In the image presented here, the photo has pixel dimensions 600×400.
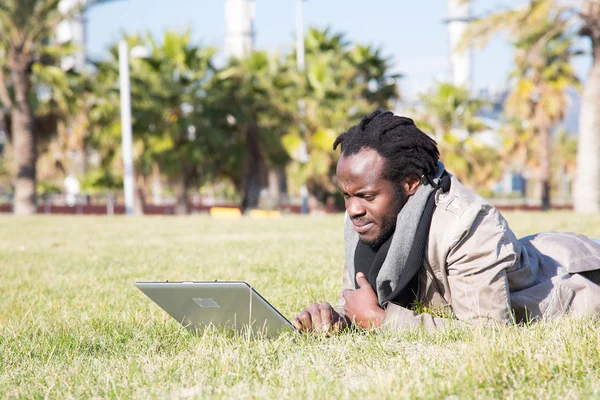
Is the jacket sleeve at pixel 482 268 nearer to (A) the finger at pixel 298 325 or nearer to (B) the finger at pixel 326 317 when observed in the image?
(B) the finger at pixel 326 317

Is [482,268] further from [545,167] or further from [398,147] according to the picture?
[545,167]

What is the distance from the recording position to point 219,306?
10.1 ft

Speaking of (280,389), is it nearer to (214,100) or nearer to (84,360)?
(84,360)

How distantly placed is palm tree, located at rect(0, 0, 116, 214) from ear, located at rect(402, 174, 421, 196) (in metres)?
22.2

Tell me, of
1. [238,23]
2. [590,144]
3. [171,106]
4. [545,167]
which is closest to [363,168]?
[590,144]

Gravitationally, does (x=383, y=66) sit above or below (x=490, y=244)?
above

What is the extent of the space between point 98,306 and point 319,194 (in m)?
24.7

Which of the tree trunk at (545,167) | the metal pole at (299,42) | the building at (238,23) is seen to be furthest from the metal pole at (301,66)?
the building at (238,23)

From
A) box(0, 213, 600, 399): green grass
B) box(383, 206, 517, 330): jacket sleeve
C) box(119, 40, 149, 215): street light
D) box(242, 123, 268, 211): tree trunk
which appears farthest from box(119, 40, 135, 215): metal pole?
box(383, 206, 517, 330): jacket sleeve

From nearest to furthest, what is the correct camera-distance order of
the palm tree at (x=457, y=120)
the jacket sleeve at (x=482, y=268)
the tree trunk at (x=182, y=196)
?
1. the jacket sleeve at (x=482, y=268)
2. the tree trunk at (x=182, y=196)
3. the palm tree at (x=457, y=120)

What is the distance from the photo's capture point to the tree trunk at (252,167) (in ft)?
97.1

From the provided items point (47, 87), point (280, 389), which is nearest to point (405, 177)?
point (280, 389)

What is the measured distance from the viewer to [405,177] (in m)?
3.22

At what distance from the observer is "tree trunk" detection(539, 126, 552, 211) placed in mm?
34719
